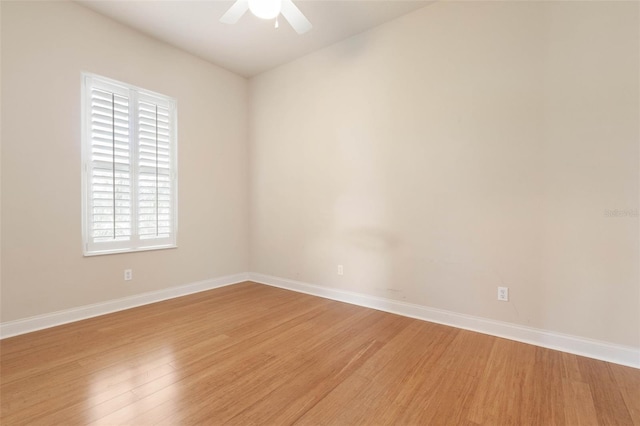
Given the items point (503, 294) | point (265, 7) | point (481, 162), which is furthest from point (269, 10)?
point (503, 294)

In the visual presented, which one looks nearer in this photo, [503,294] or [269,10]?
[269,10]

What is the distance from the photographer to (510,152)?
95.8 inches

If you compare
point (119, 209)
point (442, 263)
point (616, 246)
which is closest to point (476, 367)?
→ point (442, 263)

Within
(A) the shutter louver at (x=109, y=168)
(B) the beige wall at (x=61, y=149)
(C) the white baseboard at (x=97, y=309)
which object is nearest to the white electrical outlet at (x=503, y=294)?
(C) the white baseboard at (x=97, y=309)

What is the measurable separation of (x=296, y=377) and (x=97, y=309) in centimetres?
228

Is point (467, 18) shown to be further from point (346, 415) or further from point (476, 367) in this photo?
point (346, 415)

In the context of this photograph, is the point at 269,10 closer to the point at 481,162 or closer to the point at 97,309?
the point at 481,162

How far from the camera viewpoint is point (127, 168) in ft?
10.2

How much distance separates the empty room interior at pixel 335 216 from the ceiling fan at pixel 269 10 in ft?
0.07

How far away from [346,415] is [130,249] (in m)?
2.79

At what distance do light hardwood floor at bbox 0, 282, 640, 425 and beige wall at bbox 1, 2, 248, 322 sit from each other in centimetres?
44

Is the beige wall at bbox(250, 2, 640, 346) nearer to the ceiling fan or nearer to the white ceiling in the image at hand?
the white ceiling

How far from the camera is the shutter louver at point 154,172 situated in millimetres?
3225

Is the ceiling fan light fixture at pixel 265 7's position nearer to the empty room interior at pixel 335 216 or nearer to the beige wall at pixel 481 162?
the empty room interior at pixel 335 216
